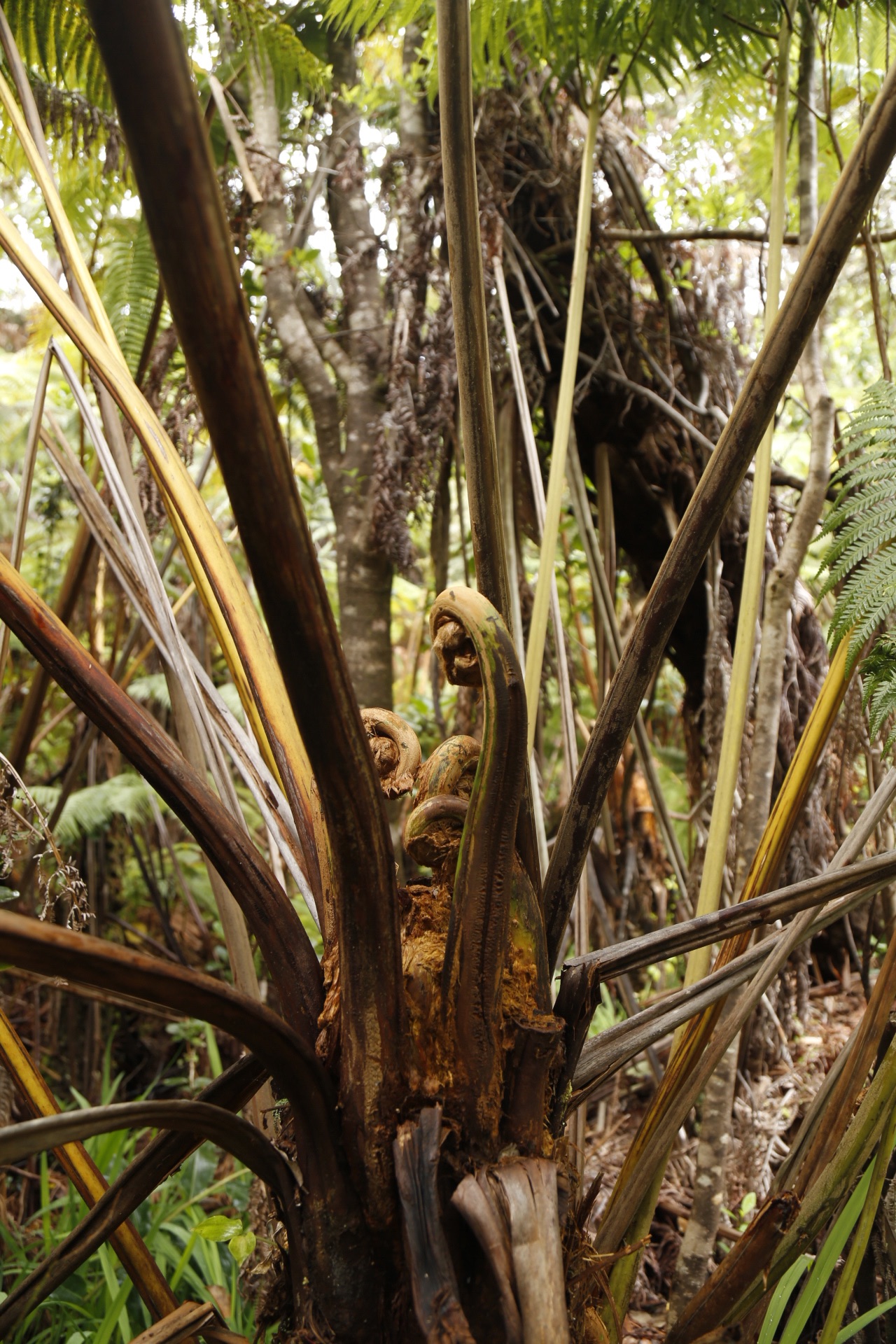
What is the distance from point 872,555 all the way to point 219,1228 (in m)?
1.02

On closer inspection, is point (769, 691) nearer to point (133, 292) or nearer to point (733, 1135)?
point (733, 1135)

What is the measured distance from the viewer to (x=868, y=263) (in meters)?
1.23

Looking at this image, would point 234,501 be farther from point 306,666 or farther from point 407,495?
point 407,495

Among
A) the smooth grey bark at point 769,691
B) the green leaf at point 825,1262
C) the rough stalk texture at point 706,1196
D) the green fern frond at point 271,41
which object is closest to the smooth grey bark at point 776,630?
the smooth grey bark at point 769,691

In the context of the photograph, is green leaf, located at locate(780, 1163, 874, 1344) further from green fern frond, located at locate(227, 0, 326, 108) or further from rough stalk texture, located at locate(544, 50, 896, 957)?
green fern frond, located at locate(227, 0, 326, 108)

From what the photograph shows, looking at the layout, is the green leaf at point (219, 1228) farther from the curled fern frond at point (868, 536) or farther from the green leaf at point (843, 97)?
the green leaf at point (843, 97)

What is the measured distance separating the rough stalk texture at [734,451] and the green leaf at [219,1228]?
561mm

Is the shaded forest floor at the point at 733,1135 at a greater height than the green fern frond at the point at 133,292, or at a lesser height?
lesser

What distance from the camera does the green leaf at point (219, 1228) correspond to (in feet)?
2.80

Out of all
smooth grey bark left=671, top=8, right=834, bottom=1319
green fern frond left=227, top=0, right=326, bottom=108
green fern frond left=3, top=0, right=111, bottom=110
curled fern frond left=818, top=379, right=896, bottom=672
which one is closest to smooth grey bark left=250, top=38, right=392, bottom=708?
green fern frond left=227, top=0, right=326, bottom=108

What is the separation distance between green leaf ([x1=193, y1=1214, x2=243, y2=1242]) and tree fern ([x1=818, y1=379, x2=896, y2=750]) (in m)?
0.86

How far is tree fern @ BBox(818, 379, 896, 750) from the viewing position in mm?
868

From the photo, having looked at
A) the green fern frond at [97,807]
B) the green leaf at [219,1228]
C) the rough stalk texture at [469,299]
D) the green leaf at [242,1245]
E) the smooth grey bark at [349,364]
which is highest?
the smooth grey bark at [349,364]

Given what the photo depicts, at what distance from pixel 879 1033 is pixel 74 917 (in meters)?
0.78
